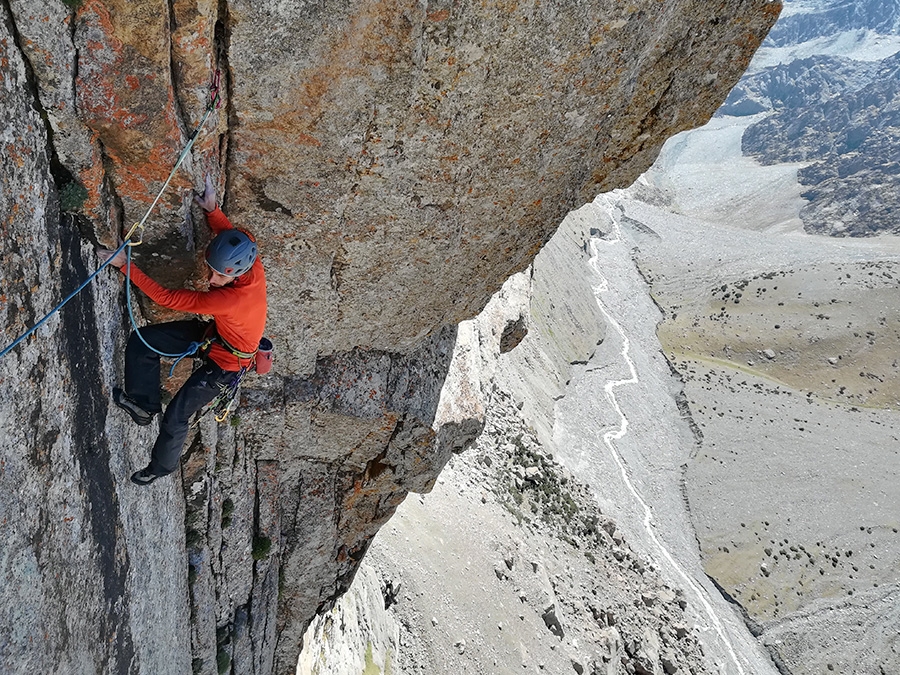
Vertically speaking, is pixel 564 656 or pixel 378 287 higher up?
pixel 378 287

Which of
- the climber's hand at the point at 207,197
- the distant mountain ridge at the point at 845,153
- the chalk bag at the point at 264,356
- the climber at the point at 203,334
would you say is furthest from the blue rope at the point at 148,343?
the distant mountain ridge at the point at 845,153

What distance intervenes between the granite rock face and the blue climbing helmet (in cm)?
62

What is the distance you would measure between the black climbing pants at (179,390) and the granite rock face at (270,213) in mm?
331

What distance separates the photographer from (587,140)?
9078mm

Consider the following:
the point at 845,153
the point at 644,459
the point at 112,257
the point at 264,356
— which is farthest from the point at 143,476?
the point at 845,153

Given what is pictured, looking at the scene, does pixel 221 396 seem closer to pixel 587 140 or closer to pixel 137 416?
pixel 137 416

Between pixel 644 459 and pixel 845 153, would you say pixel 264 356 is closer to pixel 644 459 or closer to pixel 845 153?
pixel 644 459

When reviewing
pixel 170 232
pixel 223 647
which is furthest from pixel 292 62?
pixel 223 647

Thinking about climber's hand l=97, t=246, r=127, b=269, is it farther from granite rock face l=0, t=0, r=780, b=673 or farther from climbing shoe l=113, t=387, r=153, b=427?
climbing shoe l=113, t=387, r=153, b=427

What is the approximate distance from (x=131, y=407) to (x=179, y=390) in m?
0.75

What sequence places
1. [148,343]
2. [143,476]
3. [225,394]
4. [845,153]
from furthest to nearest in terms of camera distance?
[845,153] → [225,394] → [143,476] → [148,343]

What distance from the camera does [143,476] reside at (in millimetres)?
7691

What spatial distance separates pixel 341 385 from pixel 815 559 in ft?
156

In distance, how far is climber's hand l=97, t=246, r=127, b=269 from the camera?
6180 mm
